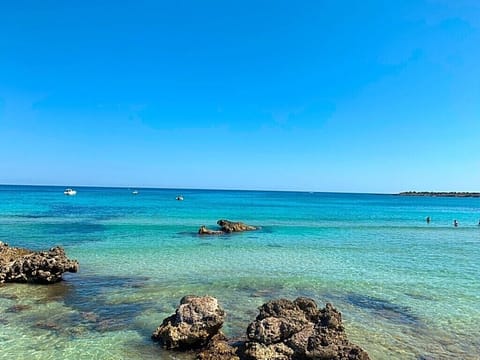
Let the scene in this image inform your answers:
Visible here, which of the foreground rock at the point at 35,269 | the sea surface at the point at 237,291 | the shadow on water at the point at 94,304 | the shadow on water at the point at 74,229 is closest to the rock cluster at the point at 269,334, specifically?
the sea surface at the point at 237,291

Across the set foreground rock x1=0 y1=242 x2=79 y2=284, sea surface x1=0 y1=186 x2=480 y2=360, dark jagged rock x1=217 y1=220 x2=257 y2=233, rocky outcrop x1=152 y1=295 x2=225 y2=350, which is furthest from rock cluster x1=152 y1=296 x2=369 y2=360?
dark jagged rock x1=217 y1=220 x2=257 y2=233

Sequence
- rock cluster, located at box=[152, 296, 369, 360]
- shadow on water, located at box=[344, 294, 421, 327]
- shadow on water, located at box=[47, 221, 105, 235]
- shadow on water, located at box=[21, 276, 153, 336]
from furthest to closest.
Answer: shadow on water, located at box=[47, 221, 105, 235] < shadow on water, located at box=[344, 294, 421, 327] < shadow on water, located at box=[21, 276, 153, 336] < rock cluster, located at box=[152, 296, 369, 360]

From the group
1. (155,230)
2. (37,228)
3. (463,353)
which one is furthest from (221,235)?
(463,353)

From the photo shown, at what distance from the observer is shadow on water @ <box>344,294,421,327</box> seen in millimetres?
12305

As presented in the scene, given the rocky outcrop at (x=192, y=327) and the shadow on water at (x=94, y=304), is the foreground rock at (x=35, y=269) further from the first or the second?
the rocky outcrop at (x=192, y=327)

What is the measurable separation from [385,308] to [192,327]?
7326mm

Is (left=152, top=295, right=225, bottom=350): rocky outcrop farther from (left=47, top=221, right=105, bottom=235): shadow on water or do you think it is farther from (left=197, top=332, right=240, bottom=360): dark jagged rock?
(left=47, top=221, right=105, bottom=235): shadow on water

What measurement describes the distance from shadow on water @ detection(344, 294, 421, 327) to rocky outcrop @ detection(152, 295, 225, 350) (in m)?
5.99

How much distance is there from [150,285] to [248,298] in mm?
4314

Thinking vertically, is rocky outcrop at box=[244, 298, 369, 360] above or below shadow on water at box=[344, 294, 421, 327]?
above

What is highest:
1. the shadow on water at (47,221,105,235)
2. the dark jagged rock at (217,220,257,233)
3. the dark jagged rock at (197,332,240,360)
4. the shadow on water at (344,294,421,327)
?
the dark jagged rock at (217,220,257,233)

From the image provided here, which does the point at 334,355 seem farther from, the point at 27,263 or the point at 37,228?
the point at 37,228

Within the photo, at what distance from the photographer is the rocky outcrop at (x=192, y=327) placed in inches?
378

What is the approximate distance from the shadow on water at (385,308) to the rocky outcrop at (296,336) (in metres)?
3.39
